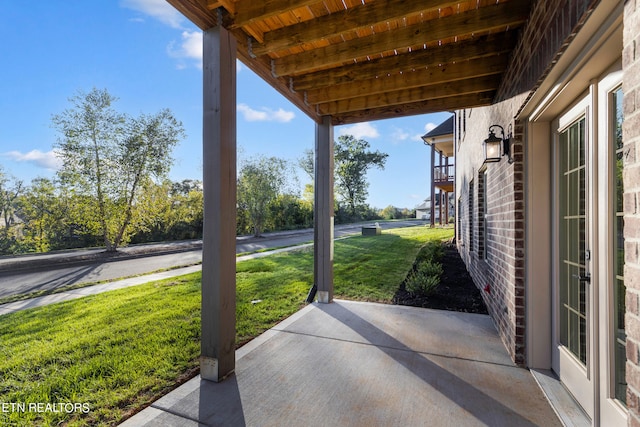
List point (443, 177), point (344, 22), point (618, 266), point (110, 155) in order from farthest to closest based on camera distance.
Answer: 1. point (443, 177)
2. point (110, 155)
3. point (344, 22)
4. point (618, 266)

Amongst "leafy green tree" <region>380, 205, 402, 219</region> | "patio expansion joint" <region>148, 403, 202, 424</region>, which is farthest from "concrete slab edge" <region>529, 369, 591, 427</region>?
"leafy green tree" <region>380, 205, 402, 219</region>

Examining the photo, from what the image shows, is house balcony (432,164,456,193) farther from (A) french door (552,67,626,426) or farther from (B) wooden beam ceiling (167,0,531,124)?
(A) french door (552,67,626,426)

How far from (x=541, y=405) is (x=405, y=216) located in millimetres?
35458

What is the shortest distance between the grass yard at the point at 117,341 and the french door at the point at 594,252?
285 cm

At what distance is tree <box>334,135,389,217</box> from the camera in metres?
31.7

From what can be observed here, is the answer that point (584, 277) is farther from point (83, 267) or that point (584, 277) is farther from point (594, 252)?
point (83, 267)

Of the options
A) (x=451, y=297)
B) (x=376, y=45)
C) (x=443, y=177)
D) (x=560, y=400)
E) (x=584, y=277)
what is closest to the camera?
(x=584, y=277)

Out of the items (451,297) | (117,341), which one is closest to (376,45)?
(451,297)

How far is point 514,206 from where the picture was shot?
256 cm

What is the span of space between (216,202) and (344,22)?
1859mm

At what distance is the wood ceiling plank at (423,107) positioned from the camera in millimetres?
3908

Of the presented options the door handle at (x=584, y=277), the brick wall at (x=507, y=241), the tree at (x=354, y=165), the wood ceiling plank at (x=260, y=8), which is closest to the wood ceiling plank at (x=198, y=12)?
the wood ceiling plank at (x=260, y=8)

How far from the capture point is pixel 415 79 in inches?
134

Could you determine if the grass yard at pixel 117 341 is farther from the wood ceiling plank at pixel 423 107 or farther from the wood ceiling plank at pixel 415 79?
the wood ceiling plank at pixel 415 79
